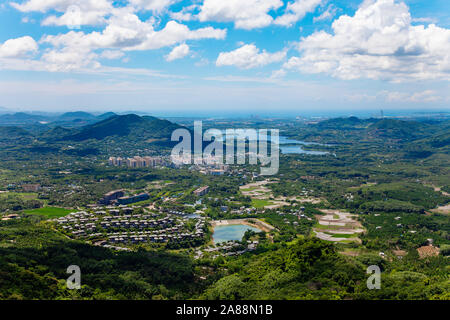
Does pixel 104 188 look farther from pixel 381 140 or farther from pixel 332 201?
pixel 381 140

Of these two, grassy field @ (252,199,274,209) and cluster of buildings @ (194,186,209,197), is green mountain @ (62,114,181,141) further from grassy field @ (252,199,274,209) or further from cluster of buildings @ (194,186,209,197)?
grassy field @ (252,199,274,209)

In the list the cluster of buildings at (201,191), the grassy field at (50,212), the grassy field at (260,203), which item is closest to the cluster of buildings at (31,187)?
the grassy field at (50,212)

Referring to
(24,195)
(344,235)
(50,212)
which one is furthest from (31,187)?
(344,235)

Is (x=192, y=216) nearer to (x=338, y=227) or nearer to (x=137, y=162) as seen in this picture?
(x=338, y=227)

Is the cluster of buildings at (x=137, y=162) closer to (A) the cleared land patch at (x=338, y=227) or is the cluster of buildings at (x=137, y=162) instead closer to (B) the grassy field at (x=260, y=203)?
(B) the grassy field at (x=260, y=203)

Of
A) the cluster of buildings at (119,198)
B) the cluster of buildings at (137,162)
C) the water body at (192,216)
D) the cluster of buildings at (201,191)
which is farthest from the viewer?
the cluster of buildings at (137,162)
